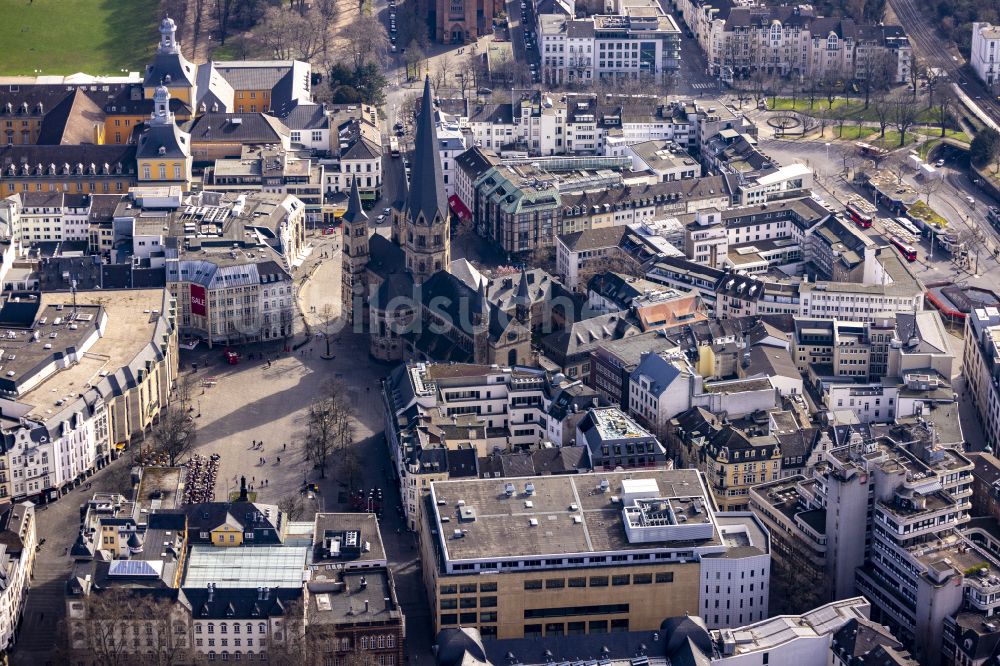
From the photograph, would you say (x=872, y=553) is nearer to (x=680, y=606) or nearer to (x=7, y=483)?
(x=680, y=606)

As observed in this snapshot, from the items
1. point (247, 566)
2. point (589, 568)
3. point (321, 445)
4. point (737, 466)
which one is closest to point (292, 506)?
point (321, 445)

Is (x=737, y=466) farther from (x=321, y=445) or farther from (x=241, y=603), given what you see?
(x=241, y=603)

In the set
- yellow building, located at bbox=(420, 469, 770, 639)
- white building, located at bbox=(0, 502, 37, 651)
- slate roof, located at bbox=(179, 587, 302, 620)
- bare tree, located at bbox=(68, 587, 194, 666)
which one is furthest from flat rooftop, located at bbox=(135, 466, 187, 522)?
yellow building, located at bbox=(420, 469, 770, 639)

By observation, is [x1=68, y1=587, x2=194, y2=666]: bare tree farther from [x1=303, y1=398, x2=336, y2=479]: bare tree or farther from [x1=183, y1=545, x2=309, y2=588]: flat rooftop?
[x1=303, y1=398, x2=336, y2=479]: bare tree

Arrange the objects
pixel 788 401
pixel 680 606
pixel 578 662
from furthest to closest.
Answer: pixel 788 401, pixel 680 606, pixel 578 662

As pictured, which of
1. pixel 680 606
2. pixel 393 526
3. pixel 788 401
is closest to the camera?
pixel 680 606

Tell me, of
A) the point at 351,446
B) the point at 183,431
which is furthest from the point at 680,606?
the point at 183,431

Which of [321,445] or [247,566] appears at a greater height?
[247,566]
